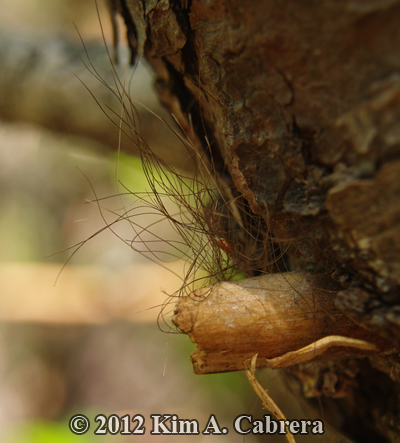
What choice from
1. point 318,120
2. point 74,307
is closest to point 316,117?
point 318,120

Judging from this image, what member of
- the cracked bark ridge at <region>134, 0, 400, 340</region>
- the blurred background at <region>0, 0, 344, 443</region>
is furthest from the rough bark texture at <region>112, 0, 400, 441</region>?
the blurred background at <region>0, 0, 344, 443</region>

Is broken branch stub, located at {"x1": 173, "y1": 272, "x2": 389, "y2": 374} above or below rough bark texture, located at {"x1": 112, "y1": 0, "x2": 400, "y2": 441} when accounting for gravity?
below

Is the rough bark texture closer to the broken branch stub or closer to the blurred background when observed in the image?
the broken branch stub

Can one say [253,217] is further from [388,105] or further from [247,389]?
[247,389]

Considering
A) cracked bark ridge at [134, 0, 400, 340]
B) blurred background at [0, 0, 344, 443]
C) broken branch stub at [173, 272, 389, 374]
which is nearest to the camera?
cracked bark ridge at [134, 0, 400, 340]

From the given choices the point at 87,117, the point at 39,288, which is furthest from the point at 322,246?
the point at 39,288

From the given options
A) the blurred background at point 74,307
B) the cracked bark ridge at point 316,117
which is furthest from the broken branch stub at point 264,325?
the blurred background at point 74,307

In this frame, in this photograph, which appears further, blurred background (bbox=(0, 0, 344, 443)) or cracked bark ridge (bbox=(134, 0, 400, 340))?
blurred background (bbox=(0, 0, 344, 443))

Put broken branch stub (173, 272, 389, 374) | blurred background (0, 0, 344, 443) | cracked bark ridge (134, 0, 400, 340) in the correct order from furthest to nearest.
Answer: blurred background (0, 0, 344, 443) → broken branch stub (173, 272, 389, 374) → cracked bark ridge (134, 0, 400, 340)
